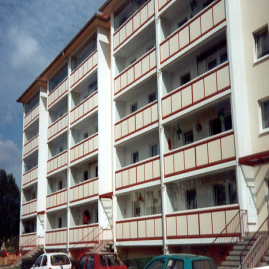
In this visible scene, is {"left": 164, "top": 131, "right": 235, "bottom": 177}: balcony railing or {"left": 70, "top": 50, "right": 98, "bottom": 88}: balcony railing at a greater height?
{"left": 70, "top": 50, "right": 98, "bottom": 88}: balcony railing

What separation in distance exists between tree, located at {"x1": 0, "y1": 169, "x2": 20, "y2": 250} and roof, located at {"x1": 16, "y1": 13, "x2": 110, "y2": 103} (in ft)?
37.5

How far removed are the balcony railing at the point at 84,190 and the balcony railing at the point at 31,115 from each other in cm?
1152

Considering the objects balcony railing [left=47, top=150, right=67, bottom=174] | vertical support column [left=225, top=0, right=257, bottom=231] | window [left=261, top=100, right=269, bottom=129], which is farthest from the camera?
balcony railing [left=47, top=150, right=67, bottom=174]

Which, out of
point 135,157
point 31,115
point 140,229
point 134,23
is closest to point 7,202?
point 135,157

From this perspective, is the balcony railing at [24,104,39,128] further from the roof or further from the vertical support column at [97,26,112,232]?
the vertical support column at [97,26,112,232]

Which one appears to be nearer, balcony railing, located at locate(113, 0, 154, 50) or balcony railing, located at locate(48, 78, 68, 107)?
balcony railing, located at locate(113, 0, 154, 50)

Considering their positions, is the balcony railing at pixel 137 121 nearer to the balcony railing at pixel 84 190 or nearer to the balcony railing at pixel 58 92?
the balcony railing at pixel 84 190

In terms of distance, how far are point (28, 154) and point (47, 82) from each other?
23.8 feet

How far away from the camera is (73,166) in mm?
30969

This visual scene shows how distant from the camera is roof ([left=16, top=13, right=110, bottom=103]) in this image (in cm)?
2844

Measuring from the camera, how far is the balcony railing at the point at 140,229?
2036cm

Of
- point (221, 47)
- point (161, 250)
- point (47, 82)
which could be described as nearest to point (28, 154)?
point (47, 82)

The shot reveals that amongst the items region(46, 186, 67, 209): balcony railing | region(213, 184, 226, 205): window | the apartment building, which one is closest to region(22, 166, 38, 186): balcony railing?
the apartment building

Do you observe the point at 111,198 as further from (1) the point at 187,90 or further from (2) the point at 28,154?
(2) the point at 28,154
